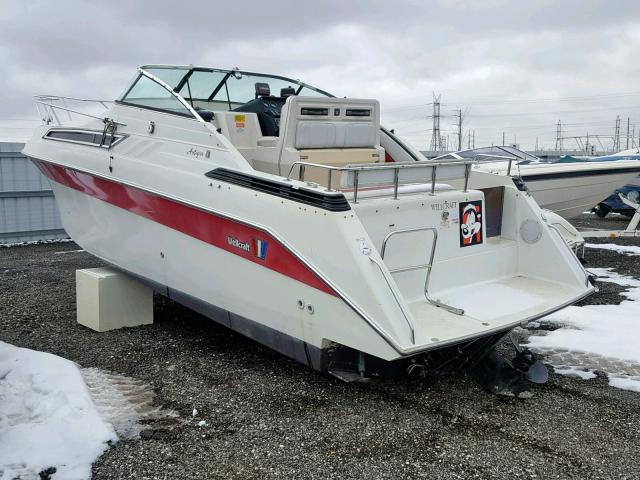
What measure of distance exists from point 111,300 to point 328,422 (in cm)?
260

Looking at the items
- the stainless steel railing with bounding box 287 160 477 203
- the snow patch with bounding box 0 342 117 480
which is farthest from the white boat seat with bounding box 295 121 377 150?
the snow patch with bounding box 0 342 117 480

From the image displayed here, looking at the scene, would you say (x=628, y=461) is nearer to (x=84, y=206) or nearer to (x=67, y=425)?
(x=67, y=425)

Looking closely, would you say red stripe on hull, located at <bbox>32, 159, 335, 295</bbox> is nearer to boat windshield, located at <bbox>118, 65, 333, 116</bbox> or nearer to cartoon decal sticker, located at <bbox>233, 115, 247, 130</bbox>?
boat windshield, located at <bbox>118, 65, 333, 116</bbox>

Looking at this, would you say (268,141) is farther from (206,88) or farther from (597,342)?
(597,342)

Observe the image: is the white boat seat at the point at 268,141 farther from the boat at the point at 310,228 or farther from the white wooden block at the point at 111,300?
the white wooden block at the point at 111,300

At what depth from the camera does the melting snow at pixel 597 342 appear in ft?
14.4

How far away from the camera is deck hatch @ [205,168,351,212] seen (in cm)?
362

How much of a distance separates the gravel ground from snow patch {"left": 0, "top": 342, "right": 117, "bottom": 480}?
0.45 feet

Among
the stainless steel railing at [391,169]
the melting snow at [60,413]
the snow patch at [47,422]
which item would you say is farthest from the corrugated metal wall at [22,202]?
the stainless steel railing at [391,169]

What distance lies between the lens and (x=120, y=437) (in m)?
3.30

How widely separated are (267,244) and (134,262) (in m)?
1.79

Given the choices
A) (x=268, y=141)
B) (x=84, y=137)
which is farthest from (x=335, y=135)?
(x=84, y=137)

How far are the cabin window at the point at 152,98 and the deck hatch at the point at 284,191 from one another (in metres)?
0.77

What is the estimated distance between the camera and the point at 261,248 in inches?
155
